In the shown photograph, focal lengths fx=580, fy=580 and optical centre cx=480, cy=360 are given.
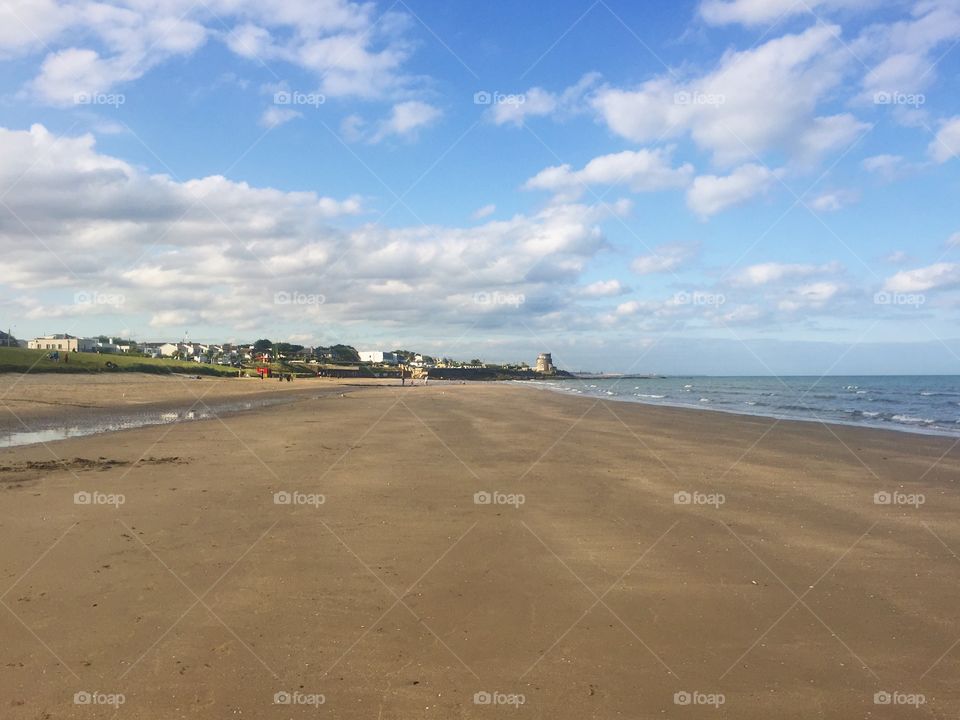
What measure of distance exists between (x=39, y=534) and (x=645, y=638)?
827 centimetres

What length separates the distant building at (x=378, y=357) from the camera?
18712 cm

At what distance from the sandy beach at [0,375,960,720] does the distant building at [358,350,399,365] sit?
6842 inches

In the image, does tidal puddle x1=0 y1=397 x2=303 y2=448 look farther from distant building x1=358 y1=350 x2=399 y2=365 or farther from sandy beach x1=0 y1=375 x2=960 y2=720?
distant building x1=358 y1=350 x2=399 y2=365

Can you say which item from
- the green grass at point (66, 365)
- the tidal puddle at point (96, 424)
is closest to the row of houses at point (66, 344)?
the green grass at point (66, 365)

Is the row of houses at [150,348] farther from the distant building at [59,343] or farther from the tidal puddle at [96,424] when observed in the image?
the tidal puddle at [96,424]

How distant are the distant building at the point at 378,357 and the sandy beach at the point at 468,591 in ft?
570

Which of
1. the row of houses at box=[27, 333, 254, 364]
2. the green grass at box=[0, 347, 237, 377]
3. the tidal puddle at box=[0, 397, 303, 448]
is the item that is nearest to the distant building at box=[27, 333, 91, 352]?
the row of houses at box=[27, 333, 254, 364]

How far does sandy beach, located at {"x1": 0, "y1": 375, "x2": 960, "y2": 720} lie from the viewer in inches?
190

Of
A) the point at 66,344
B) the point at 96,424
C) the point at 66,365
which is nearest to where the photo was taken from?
the point at 96,424

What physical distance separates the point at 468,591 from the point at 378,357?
187 m

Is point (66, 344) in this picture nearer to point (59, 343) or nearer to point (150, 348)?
point (59, 343)

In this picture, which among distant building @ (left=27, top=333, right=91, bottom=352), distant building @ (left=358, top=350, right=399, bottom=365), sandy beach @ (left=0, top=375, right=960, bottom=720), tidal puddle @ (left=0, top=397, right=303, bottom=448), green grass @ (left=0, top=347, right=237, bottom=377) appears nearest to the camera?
sandy beach @ (left=0, top=375, right=960, bottom=720)

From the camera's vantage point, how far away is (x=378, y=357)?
625ft

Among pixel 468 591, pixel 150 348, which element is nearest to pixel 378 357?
pixel 150 348
